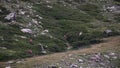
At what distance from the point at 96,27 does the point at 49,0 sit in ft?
44.1

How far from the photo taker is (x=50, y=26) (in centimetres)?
5044

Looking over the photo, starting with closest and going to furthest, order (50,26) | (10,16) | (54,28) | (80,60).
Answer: (80,60), (10,16), (54,28), (50,26)

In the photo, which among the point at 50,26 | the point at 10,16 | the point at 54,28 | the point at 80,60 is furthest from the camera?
the point at 50,26

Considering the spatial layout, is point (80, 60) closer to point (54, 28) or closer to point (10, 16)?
point (54, 28)

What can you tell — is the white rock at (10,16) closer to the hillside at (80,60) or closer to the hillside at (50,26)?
the hillside at (50,26)

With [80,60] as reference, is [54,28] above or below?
below

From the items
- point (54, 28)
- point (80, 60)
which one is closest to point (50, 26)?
point (54, 28)

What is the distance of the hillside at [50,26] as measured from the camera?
41156 millimetres

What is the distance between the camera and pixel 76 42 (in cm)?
4625

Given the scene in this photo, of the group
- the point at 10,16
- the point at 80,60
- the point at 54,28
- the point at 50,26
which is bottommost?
the point at 54,28

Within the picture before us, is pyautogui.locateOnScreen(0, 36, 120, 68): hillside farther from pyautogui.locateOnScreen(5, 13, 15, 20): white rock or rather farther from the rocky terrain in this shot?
pyautogui.locateOnScreen(5, 13, 15, 20): white rock

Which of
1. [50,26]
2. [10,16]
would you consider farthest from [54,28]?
[10,16]

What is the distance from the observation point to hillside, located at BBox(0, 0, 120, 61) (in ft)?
135

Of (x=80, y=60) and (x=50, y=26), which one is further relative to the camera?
(x=50, y=26)
